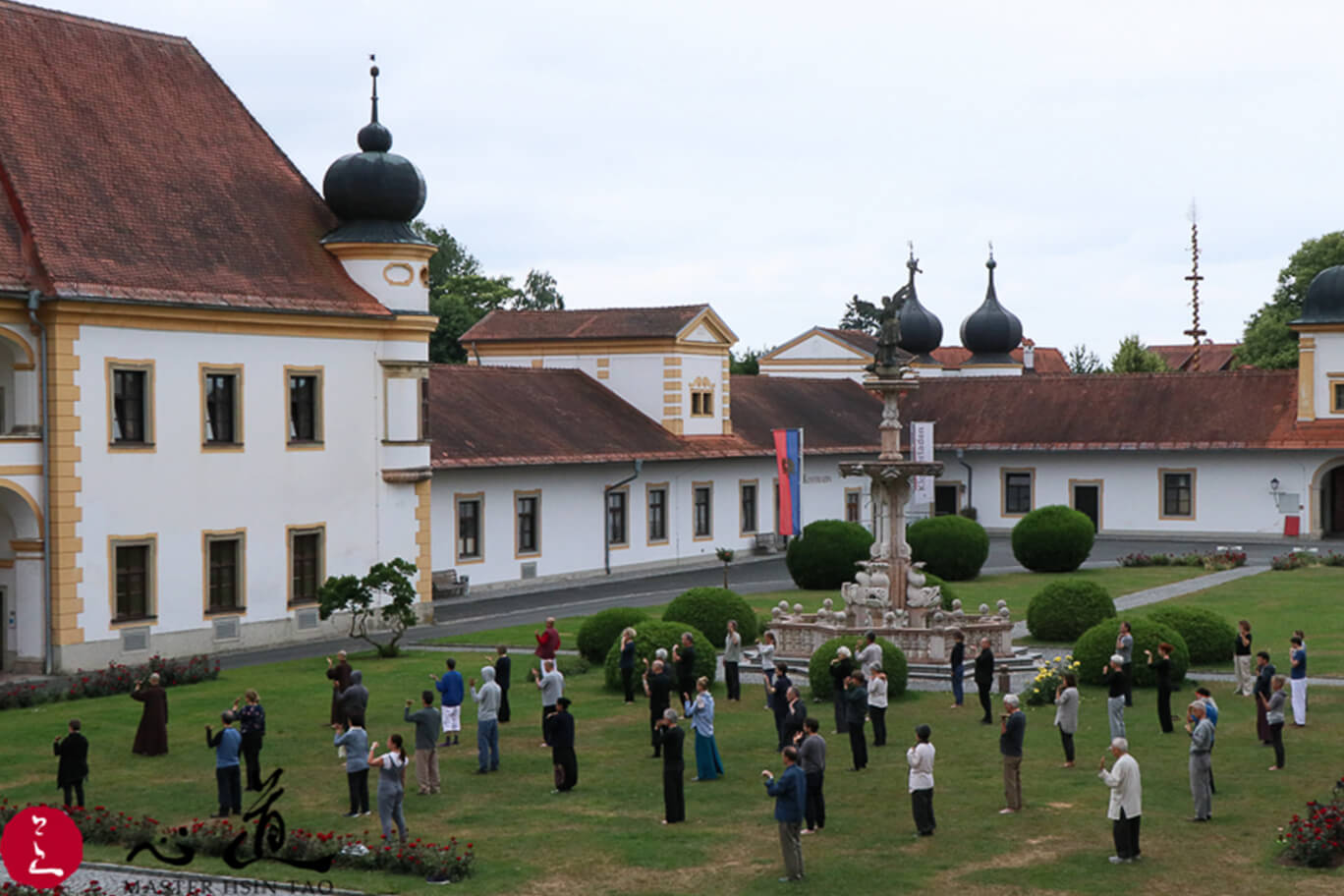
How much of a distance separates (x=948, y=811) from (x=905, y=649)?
11268 millimetres

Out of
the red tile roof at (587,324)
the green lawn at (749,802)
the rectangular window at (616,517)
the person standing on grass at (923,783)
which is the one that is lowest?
the green lawn at (749,802)

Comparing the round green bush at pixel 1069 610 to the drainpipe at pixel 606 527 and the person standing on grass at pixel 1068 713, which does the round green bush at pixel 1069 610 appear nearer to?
the person standing on grass at pixel 1068 713

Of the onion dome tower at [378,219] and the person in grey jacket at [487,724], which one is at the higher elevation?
the onion dome tower at [378,219]

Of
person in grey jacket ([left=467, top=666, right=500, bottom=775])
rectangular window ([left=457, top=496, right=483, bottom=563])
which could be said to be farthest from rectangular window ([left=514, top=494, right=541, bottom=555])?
person in grey jacket ([left=467, top=666, right=500, bottom=775])

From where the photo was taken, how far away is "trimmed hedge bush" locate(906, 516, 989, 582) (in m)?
46.7

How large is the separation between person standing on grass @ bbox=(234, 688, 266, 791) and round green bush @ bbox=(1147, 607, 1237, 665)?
1692 cm

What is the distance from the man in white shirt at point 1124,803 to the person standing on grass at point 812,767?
10.2ft

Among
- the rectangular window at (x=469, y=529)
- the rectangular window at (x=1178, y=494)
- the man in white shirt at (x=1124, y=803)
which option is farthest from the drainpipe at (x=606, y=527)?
the man in white shirt at (x=1124, y=803)

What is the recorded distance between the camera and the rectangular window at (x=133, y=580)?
32.6 meters

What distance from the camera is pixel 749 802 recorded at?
813 inches

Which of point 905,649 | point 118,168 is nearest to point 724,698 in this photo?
point 905,649

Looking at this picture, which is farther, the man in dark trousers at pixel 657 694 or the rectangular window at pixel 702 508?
the rectangular window at pixel 702 508

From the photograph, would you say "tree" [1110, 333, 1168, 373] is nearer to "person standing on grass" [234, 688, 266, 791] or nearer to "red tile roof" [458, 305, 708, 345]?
"red tile roof" [458, 305, 708, 345]

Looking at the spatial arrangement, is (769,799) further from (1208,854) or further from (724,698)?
(724,698)
